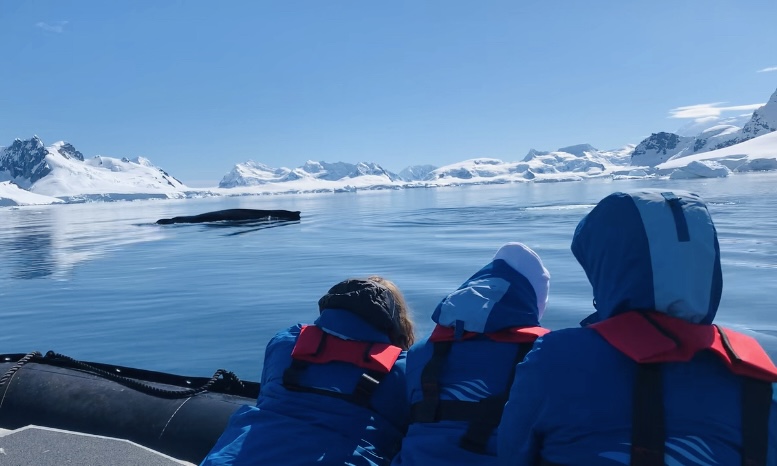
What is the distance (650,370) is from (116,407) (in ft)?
10.8

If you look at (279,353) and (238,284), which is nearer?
(279,353)

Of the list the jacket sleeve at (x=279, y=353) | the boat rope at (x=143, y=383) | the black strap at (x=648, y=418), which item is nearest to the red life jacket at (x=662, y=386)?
the black strap at (x=648, y=418)

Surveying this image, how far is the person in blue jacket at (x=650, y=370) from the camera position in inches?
52.4

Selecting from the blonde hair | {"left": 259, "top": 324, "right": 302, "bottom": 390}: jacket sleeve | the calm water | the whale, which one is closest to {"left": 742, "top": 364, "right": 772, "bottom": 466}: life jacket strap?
the blonde hair

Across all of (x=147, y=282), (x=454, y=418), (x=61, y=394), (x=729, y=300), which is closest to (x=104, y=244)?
(x=147, y=282)

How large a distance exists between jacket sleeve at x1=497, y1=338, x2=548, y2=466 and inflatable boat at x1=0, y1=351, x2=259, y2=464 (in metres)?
2.16

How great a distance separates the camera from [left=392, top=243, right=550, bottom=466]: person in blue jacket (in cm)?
190

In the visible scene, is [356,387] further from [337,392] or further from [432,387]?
[432,387]

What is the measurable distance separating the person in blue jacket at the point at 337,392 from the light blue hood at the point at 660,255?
3.56 feet

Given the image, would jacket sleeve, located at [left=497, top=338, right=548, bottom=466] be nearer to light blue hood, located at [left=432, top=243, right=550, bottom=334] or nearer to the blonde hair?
light blue hood, located at [left=432, top=243, right=550, bottom=334]

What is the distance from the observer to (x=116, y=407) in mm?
3617

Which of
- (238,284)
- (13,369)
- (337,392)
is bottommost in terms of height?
(238,284)

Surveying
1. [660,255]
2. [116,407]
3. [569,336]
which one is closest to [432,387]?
[569,336]

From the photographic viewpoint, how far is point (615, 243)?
146 centimetres
